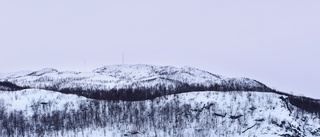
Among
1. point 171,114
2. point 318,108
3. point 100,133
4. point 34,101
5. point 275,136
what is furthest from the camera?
point 318,108

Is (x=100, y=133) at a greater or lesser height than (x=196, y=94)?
lesser

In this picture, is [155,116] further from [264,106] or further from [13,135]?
[13,135]

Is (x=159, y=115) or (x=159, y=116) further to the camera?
(x=159, y=115)

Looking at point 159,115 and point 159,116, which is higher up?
point 159,115

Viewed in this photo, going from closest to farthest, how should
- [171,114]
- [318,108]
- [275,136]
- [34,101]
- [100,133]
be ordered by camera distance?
[275,136] < [100,133] < [171,114] < [34,101] < [318,108]

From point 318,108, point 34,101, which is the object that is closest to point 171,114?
point 34,101

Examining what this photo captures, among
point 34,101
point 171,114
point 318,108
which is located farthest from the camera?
point 318,108

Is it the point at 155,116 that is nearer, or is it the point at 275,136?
the point at 275,136

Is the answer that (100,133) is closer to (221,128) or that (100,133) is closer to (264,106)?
(221,128)

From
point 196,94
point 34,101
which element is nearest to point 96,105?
point 34,101
